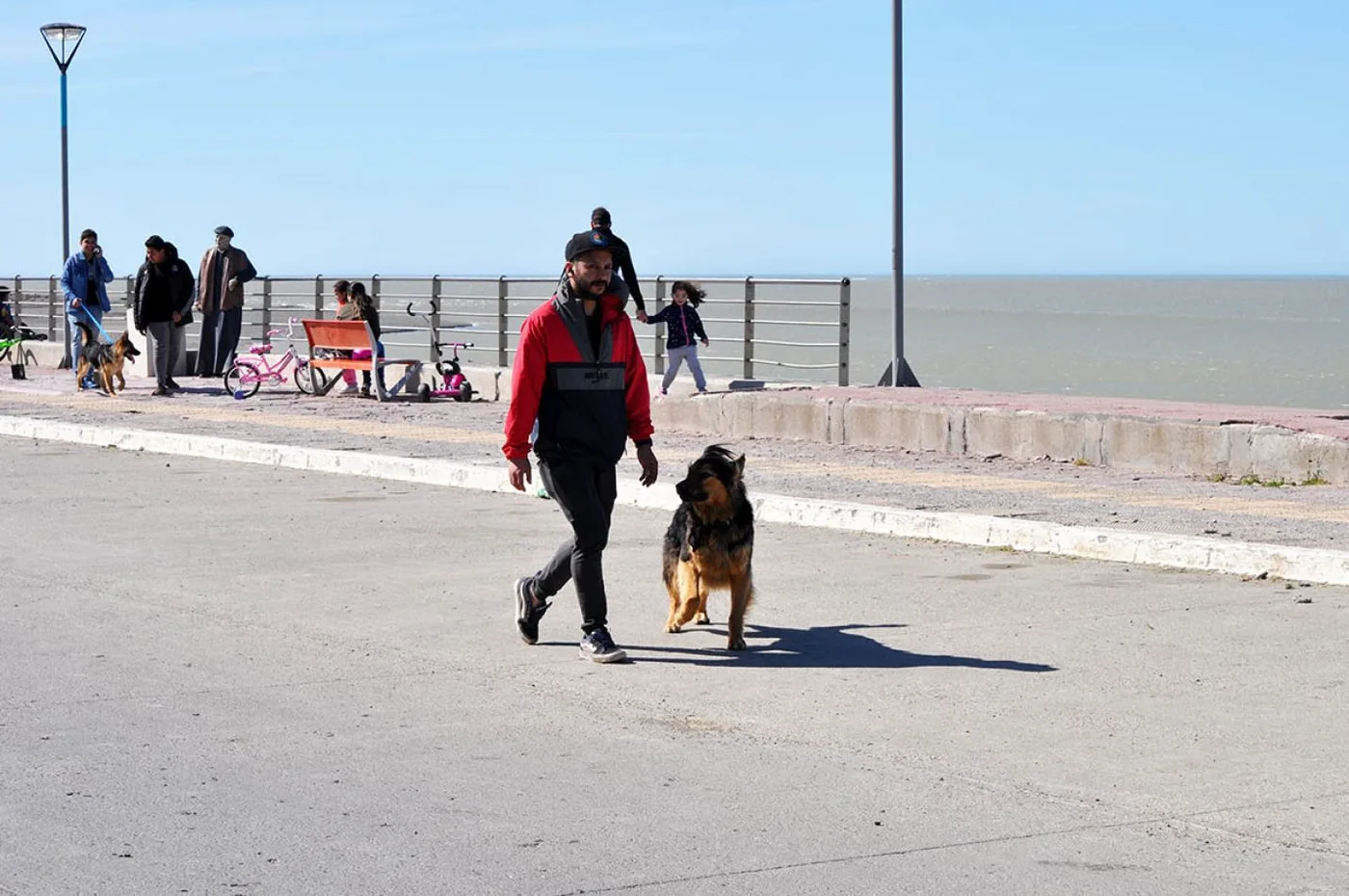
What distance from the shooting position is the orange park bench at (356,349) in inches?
963

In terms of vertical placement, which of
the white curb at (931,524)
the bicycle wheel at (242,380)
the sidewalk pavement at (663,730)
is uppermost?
the bicycle wheel at (242,380)

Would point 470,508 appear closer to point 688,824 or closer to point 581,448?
point 581,448

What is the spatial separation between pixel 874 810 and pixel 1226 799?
1009 mm

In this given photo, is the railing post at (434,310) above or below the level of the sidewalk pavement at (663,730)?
above

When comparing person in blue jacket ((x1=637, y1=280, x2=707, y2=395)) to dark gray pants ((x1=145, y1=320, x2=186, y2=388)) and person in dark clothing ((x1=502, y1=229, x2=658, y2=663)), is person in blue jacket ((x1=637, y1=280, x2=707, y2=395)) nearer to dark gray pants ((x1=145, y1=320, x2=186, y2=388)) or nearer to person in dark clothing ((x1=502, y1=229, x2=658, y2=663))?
dark gray pants ((x1=145, y1=320, x2=186, y2=388))

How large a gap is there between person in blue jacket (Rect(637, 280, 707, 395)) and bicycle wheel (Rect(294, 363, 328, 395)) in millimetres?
5320

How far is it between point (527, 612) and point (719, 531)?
0.86 metres

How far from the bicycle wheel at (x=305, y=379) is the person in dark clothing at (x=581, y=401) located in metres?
17.8

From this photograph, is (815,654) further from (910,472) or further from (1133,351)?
(1133,351)

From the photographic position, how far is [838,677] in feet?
26.8

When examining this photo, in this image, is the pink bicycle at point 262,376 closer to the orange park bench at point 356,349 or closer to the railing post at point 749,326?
the orange park bench at point 356,349

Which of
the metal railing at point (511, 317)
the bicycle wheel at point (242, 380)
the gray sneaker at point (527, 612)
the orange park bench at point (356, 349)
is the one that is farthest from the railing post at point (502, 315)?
the gray sneaker at point (527, 612)

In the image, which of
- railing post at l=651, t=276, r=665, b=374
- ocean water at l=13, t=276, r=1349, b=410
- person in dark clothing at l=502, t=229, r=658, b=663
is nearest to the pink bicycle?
ocean water at l=13, t=276, r=1349, b=410

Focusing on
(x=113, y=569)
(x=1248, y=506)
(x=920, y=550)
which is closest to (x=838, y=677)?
(x=920, y=550)
